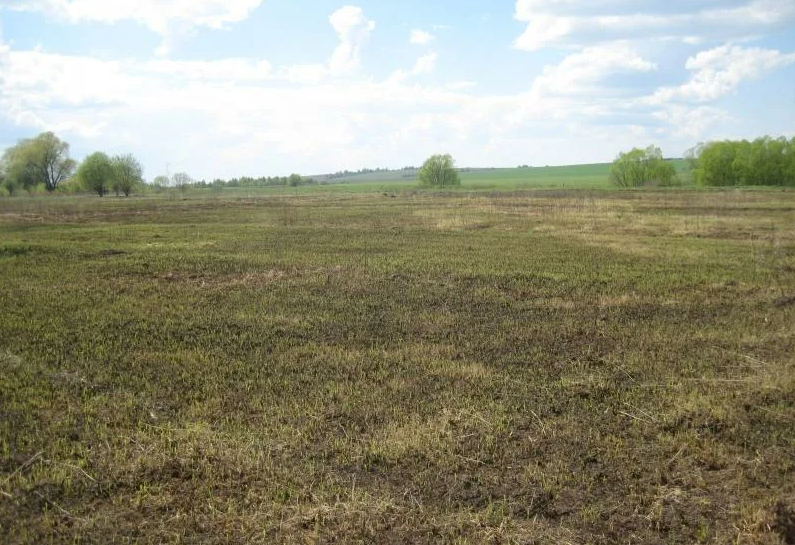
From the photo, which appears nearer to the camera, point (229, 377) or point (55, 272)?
point (229, 377)

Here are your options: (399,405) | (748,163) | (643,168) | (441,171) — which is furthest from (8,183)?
(748,163)

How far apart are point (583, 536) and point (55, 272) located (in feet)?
52.2

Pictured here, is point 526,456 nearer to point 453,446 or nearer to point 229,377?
point 453,446

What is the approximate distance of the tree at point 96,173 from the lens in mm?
81250

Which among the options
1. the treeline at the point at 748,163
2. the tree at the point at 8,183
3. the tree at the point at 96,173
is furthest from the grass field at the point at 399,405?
the tree at the point at 8,183

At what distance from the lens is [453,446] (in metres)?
6.43

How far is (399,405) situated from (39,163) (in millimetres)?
92424

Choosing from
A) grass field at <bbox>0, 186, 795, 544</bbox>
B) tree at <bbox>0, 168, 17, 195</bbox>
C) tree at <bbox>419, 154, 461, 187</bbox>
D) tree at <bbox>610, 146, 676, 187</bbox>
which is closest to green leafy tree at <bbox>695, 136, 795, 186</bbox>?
tree at <bbox>610, 146, 676, 187</bbox>

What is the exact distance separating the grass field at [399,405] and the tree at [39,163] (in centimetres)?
7844

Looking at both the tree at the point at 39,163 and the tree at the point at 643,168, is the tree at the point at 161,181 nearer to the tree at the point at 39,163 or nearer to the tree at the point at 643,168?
the tree at the point at 39,163

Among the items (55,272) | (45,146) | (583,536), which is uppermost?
(45,146)

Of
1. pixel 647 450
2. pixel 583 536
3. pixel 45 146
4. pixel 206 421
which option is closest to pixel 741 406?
pixel 647 450

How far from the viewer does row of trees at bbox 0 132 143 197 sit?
267 feet

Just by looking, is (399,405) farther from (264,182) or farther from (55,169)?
(264,182)
